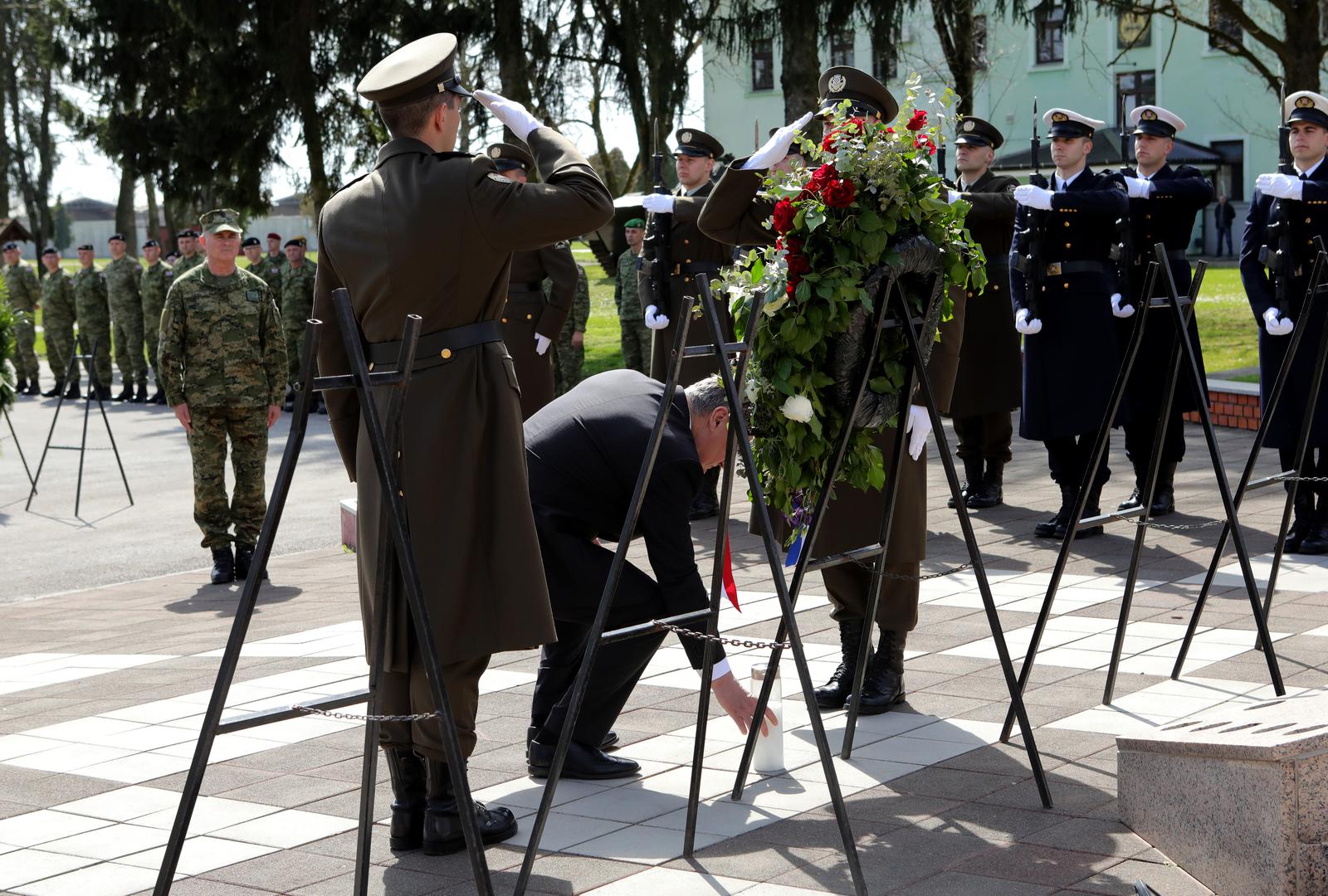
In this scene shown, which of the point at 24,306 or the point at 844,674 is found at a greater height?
the point at 24,306

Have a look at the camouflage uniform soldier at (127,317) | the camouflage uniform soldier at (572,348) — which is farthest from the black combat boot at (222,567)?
the camouflage uniform soldier at (127,317)

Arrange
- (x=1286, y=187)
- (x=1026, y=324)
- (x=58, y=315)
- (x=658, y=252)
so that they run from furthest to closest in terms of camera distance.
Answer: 1. (x=58, y=315)
2. (x=658, y=252)
3. (x=1026, y=324)
4. (x=1286, y=187)

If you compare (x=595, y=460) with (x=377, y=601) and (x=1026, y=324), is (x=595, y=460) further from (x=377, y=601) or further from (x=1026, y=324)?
(x=1026, y=324)

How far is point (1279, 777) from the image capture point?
3.62m

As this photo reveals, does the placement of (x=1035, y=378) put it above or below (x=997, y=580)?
above

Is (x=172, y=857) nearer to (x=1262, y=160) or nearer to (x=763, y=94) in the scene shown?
(x=1262, y=160)

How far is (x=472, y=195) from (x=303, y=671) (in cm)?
300

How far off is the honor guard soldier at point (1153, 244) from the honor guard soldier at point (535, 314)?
3.54m

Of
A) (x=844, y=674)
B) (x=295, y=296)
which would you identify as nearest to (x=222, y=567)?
(x=844, y=674)

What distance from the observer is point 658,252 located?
384 inches

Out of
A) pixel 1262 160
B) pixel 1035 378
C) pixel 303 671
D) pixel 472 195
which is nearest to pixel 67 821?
pixel 303 671

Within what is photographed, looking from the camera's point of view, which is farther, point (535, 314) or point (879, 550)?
point (535, 314)

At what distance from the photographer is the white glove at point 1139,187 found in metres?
9.10

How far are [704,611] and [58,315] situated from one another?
2098 centimetres
